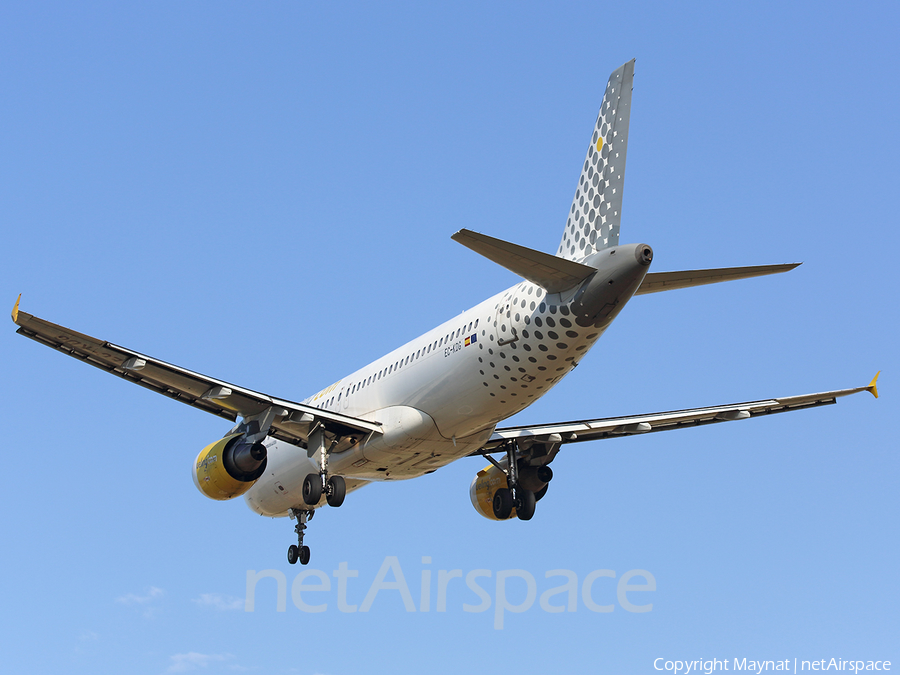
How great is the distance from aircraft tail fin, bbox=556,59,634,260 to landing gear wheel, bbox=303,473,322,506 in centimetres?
879

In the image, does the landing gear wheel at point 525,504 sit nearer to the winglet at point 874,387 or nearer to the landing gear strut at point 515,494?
the landing gear strut at point 515,494

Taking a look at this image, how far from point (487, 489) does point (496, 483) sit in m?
0.36

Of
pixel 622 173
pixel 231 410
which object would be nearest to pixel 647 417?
pixel 622 173

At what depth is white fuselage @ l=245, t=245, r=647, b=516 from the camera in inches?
973

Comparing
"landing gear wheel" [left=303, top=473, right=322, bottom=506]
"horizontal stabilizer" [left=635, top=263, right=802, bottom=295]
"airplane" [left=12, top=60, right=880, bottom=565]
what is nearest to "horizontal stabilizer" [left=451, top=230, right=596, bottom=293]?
"airplane" [left=12, top=60, right=880, bottom=565]

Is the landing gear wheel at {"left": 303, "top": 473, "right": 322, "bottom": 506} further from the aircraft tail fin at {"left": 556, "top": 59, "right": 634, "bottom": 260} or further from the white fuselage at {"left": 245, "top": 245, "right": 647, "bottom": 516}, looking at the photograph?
the aircraft tail fin at {"left": 556, "top": 59, "right": 634, "bottom": 260}

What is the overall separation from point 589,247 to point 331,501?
959 cm

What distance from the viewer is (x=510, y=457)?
3291 centimetres

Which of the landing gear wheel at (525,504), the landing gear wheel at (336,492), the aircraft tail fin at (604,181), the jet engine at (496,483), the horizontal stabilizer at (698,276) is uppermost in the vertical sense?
the aircraft tail fin at (604,181)

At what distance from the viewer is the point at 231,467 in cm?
2923

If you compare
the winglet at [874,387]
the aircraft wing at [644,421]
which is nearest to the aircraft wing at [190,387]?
the aircraft wing at [644,421]

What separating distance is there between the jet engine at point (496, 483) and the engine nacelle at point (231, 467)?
7.69 meters

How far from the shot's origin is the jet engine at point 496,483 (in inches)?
1302

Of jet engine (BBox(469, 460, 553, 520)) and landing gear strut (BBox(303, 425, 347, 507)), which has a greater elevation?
jet engine (BBox(469, 460, 553, 520))
